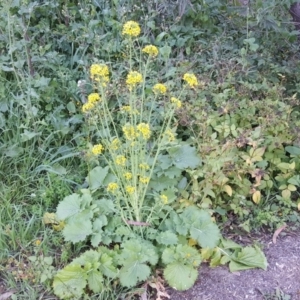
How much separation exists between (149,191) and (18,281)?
859 mm

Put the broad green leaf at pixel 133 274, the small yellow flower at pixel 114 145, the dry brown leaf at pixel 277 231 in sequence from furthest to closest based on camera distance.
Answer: the dry brown leaf at pixel 277 231
the small yellow flower at pixel 114 145
the broad green leaf at pixel 133 274

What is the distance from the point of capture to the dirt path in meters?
2.60

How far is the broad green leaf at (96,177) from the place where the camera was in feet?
9.57

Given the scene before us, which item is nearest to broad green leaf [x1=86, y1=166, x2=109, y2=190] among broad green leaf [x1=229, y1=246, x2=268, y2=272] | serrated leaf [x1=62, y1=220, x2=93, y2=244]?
serrated leaf [x1=62, y1=220, x2=93, y2=244]

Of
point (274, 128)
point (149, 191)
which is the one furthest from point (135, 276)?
point (274, 128)

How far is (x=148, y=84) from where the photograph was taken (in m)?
3.45

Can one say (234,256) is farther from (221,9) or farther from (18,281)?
(221,9)

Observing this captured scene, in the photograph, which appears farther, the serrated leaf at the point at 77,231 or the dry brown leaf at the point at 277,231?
the dry brown leaf at the point at 277,231

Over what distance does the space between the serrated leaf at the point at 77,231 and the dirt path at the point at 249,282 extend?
0.53m

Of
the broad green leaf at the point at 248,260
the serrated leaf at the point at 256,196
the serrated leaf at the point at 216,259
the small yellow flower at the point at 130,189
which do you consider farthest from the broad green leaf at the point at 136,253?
the serrated leaf at the point at 256,196

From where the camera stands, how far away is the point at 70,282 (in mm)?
2482

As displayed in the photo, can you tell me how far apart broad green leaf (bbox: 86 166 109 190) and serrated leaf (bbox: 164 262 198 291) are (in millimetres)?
671

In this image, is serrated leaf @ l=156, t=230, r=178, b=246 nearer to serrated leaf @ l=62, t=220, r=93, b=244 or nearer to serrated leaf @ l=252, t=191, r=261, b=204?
serrated leaf @ l=62, t=220, r=93, b=244

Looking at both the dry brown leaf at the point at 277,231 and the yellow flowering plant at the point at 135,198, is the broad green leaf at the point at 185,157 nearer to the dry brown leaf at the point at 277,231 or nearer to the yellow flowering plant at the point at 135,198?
the yellow flowering plant at the point at 135,198
